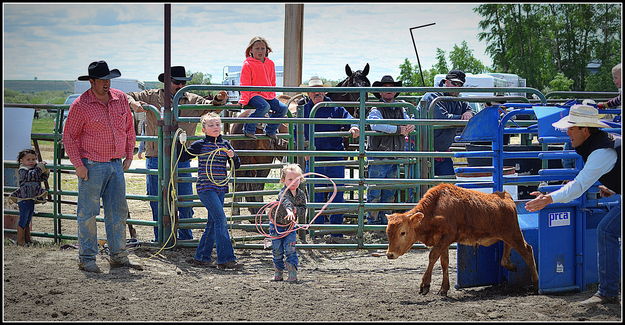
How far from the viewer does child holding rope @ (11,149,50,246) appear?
897 cm

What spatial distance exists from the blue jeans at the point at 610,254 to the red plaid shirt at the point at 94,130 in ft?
14.8

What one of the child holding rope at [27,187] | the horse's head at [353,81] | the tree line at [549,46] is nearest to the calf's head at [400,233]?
the horse's head at [353,81]

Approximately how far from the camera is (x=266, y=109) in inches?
345

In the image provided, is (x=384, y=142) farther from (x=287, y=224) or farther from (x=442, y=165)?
(x=287, y=224)

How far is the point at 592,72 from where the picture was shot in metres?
40.3

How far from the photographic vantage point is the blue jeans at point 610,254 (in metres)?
5.90

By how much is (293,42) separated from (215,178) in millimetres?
5490

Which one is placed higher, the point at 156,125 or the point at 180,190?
the point at 156,125

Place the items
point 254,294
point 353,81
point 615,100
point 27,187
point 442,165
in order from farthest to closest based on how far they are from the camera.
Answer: point 353,81 → point 442,165 → point 27,187 → point 615,100 → point 254,294

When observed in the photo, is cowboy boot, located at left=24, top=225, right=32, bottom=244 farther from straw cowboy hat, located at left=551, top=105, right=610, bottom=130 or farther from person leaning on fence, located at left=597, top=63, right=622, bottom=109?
person leaning on fence, located at left=597, top=63, right=622, bottom=109

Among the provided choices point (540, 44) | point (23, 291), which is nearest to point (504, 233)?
point (23, 291)

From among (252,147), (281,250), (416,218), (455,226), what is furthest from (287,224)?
(252,147)

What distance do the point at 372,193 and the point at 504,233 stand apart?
325 centimetres

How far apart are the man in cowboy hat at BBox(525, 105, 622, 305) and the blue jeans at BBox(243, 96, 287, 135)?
3.71 meters
